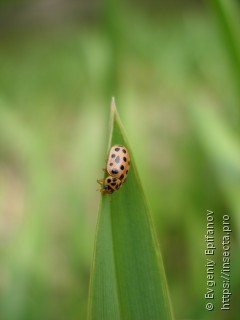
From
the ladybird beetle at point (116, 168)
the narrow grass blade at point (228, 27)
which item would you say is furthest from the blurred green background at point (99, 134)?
the ladybird beetle at point (116, 168)

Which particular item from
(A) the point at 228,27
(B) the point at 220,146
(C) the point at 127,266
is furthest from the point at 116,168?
(B) the point at 220,146

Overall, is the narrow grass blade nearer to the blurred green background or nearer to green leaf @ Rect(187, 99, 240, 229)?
the blurred green background

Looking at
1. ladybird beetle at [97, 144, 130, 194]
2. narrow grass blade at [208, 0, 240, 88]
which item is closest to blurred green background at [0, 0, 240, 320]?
narrow grass blade at [208, 0, 240, 88]

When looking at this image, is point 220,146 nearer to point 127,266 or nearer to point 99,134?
point 99,134

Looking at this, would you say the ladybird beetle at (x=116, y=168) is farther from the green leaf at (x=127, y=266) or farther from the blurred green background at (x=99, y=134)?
the blurred green background at (x=99, y=134)

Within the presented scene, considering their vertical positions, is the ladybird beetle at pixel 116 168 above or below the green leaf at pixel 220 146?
below
